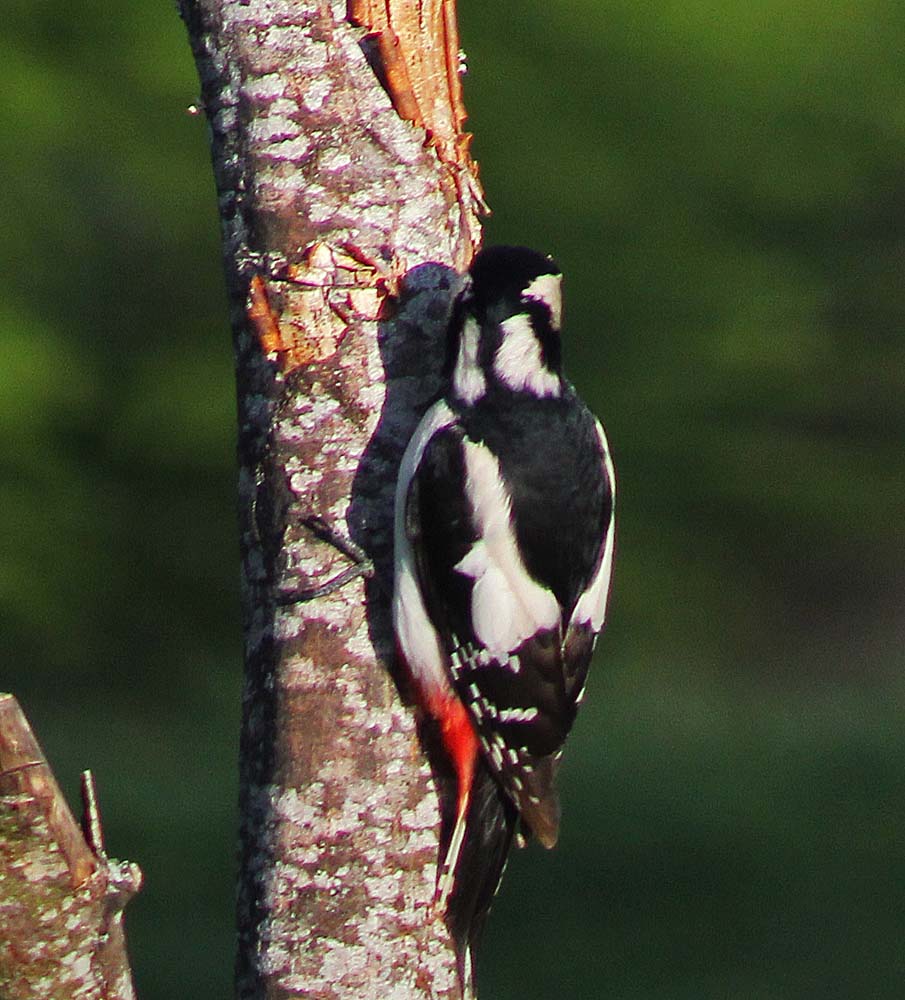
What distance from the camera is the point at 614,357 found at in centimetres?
804

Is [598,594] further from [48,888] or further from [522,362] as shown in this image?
[48,888]

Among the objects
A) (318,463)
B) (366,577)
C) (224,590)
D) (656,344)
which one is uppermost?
(318,463)

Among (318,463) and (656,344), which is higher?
(318,463)

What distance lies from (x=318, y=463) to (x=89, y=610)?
596 cm

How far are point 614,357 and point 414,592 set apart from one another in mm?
5153

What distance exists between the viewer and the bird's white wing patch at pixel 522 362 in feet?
10.3

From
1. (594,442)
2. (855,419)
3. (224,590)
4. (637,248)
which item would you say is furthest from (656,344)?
(594,442)

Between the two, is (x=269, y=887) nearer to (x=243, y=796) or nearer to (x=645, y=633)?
(x=243, y=796)

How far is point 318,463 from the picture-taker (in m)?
3.01

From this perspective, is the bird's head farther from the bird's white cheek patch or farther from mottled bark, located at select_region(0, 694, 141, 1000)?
mottled bark, located at select_region(0, 694, 141, 1000)

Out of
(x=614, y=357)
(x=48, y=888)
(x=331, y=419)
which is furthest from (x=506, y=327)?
(x=614, y=357)

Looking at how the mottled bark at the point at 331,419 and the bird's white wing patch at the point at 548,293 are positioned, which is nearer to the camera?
the mottled bark at the point at 331,419

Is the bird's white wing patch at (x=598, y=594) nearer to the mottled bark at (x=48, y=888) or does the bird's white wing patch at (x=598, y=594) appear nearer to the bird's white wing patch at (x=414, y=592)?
the bird's white wing patch at (x=414, y=592)

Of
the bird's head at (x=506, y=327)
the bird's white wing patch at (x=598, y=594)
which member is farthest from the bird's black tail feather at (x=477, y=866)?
the bird's head at (x=506, y=327)
